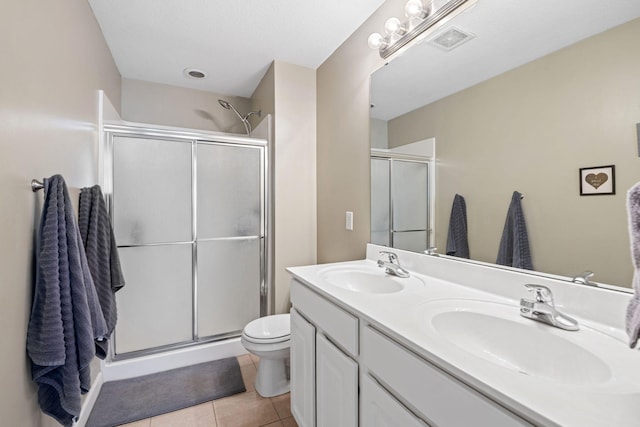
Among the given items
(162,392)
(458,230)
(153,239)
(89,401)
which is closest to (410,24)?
(458,230)

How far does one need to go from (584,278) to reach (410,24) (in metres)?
1.36

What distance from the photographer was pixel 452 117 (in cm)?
132

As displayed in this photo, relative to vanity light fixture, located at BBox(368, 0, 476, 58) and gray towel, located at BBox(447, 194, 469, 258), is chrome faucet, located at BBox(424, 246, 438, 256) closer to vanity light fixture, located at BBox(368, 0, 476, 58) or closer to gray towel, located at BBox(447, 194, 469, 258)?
gray towel, located at BBox(447, 194, 469, 258)

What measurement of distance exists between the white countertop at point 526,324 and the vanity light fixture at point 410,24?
3.73 feet

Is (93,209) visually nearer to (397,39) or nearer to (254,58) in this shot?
(254,58)

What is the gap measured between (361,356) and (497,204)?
80 cm

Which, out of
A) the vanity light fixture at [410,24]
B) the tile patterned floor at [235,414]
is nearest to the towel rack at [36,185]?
the tile patterned floor at [235,414]

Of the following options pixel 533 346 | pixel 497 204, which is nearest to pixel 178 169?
pixel 497 204

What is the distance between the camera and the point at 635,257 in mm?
536

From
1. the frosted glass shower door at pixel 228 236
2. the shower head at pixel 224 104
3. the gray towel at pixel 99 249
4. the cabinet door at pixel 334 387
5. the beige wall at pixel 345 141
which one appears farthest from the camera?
the shower head at pixel 224 104

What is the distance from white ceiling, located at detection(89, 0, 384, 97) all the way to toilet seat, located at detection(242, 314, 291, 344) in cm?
201

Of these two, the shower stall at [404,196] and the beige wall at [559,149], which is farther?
the shower stall at [404,196]

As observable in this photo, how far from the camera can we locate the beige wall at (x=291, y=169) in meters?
2.32

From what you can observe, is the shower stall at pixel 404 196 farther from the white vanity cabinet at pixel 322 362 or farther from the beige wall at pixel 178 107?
the beige wall at pixel 178 107
